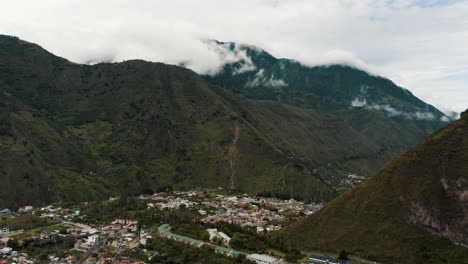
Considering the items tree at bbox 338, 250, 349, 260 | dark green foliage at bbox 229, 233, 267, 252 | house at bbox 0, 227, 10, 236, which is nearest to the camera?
tree at bbox 338, 250, 349, 260

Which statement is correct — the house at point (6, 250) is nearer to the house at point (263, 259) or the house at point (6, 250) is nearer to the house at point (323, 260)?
the house at point (263, 259)

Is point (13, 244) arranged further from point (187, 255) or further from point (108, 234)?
point (187, 255)

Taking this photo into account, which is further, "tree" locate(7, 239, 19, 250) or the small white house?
the small white house

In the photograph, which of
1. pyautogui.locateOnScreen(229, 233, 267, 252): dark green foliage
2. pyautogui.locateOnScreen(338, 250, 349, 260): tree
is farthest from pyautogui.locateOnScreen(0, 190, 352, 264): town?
pyautogui.locateOnScreen(338, 250, 349, 260): tree

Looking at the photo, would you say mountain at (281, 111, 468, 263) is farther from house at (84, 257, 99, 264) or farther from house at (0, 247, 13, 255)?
house at (0, 247, 13, 255)

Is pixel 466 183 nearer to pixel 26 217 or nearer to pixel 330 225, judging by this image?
pixel 330 225

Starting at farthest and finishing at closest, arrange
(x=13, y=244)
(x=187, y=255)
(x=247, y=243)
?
(x=13, y=244)
(x=247, y=243)
(x=187, y=255)

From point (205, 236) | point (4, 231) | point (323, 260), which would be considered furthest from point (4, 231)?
point (323, 260)
